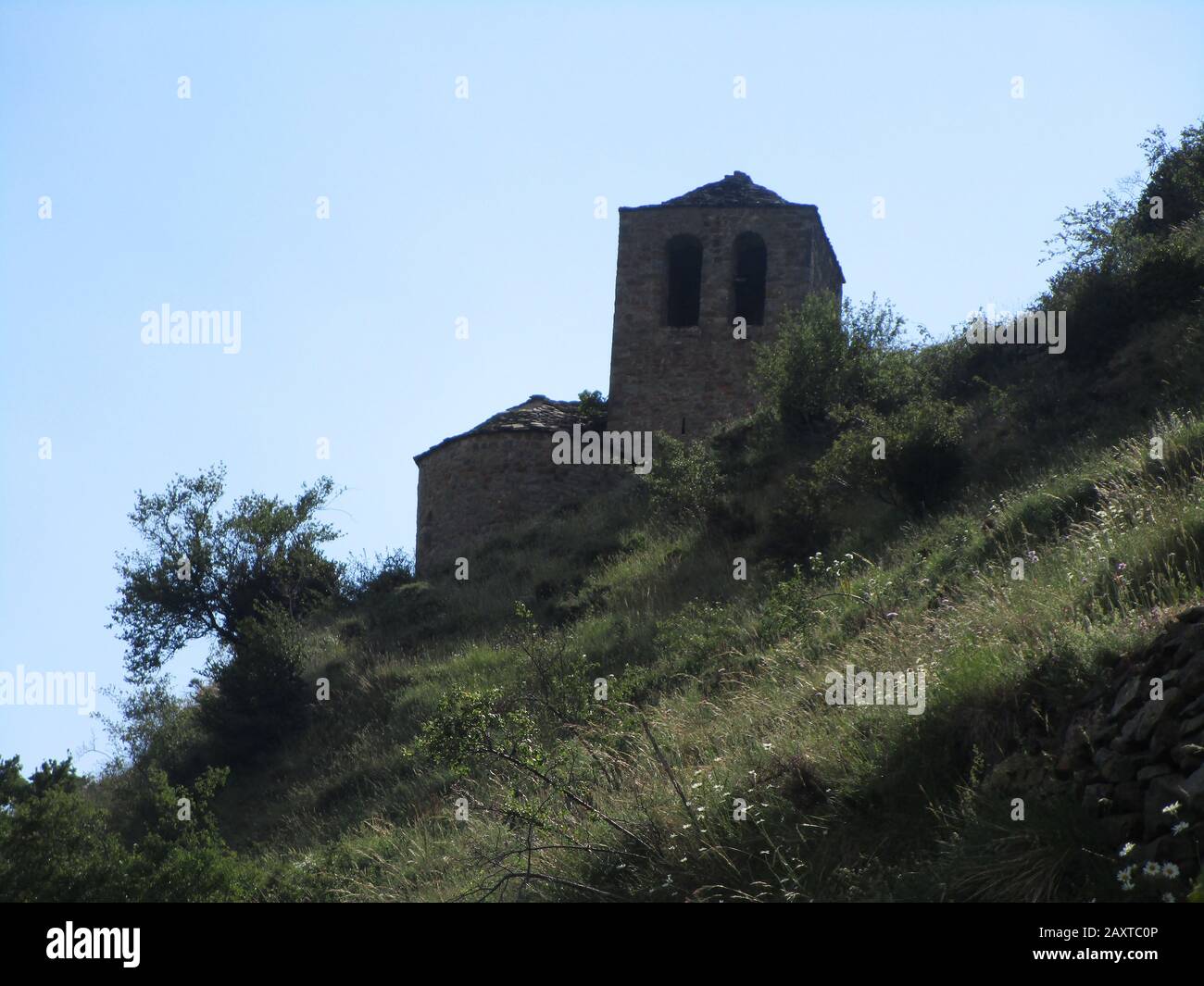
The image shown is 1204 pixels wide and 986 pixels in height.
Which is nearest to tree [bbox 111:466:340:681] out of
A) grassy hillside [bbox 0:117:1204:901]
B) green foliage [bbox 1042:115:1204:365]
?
A: grassy hillside [bbox 0:117:1204:901]

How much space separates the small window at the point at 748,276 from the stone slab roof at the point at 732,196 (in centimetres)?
85

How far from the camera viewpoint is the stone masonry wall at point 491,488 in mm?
27281

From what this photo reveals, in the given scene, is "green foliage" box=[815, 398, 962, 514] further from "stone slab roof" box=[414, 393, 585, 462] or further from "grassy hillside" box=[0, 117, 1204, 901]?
"stone slab roof" box=[414, 393, 585, 462]

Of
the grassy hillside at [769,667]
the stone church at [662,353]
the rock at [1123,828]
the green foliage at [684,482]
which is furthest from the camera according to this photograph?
the stone church at [662,353]

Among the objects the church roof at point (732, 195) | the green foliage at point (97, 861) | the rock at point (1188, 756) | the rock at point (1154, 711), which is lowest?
the green foliage at point (97, 861)

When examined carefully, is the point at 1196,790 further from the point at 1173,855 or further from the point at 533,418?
the point at 533,418

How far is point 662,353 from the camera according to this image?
2900 centimetres

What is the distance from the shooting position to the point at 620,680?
37.4 feet

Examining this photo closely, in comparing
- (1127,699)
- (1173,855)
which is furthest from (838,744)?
(1173,855)

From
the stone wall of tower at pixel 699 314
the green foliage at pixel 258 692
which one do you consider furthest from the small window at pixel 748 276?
the green foliage at pixel 258 692

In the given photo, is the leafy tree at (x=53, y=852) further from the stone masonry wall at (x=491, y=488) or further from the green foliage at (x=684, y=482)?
the stone masonry wall at (x=491, y=488)

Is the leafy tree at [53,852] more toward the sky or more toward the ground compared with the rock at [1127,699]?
more toward the ground
